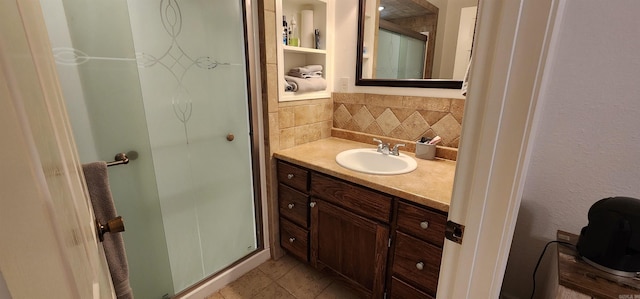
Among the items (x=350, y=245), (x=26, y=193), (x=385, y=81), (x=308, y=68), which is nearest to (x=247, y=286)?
(x=350, y=245)

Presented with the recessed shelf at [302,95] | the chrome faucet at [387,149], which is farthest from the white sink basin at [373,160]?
the recessed shelf at [302,95]

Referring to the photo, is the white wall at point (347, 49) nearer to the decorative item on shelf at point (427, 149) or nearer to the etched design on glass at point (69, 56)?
the decorative item on shelf at point (427, 149)

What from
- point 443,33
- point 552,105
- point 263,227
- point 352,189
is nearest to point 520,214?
point 552,105

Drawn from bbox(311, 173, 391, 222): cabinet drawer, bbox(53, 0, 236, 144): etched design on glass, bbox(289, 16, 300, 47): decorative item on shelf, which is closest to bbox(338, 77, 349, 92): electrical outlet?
bbox(289, 16, 300, 47): decorative item on shelf

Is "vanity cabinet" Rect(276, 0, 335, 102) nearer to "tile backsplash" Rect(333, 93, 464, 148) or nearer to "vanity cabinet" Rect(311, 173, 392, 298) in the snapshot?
"tile backsplash" Rect(333, 93, 464, 148)

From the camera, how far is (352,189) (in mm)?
1366

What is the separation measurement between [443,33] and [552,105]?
730 mm

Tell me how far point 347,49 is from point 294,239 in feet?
4.52

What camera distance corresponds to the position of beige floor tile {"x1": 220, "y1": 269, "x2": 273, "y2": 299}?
5.40ft

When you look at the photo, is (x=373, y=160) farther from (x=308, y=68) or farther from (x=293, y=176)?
(x=308, y=68)

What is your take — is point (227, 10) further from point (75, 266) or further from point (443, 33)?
point (75, 266)

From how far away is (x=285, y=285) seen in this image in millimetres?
1711

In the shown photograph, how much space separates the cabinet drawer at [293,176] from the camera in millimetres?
1587

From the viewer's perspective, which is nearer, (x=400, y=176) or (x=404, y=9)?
(x=400, y=176)
